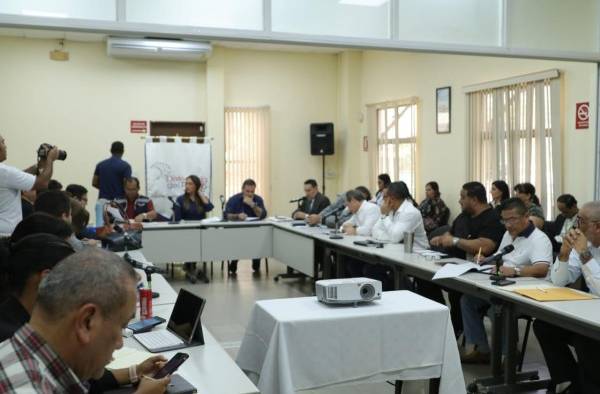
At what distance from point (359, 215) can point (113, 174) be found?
3084 mm

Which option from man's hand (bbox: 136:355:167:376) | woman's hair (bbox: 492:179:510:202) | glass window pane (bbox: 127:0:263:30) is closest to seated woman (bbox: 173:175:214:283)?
glass window pane (bbox: 127:0:263:30)

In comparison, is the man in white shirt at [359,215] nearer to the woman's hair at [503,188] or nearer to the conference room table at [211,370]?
the woman's hair at [503,188]

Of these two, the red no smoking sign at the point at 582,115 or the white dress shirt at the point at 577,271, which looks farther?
the red no smoking sign at the point at 582,115

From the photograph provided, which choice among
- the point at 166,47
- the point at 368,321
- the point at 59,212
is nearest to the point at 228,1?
the point at 59,212

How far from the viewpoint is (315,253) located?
21.2ft

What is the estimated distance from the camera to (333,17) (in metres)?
4.76

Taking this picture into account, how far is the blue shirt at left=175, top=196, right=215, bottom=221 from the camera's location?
7646mm

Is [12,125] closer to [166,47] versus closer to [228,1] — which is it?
[166,47]

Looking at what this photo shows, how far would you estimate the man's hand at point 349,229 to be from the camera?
21.0 ft

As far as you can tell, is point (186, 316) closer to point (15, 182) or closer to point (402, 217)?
point (15, 182)

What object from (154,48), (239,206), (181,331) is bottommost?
(181,331)

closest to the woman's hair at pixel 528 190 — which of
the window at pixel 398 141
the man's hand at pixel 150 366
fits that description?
the window at pixel 398 141

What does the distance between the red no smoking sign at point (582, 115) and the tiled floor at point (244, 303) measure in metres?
2.69

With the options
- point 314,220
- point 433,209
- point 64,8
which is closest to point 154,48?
point 314,220
